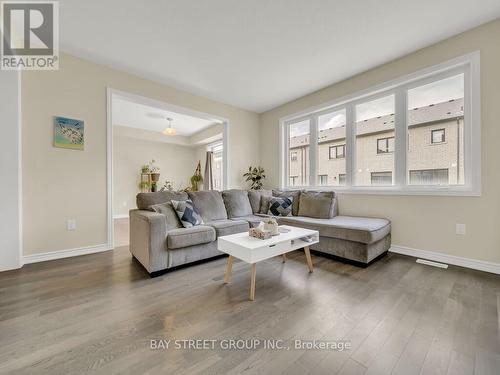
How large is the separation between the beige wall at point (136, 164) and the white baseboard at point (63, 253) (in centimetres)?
401

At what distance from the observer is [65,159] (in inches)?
111

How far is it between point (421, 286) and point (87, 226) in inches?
160

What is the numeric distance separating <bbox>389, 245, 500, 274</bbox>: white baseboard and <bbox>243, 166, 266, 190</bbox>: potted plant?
2.80 m

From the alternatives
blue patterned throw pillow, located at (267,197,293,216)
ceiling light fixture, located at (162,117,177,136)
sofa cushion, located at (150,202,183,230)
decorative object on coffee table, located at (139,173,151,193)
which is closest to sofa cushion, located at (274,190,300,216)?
blue patterned throw pillow, located at (267,197,293,216)

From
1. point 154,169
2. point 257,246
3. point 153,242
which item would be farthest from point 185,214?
point 154,169

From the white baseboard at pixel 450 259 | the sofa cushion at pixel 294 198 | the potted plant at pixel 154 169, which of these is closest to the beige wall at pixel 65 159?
the sofa cushion at pixel 294 198

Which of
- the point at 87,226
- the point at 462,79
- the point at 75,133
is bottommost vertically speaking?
the point at 87,226

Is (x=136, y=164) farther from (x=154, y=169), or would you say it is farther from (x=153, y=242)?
(x=153, y=242)

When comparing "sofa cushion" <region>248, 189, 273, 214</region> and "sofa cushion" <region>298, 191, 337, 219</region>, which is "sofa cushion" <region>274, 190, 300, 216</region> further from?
"sofa cushion" <region>248, 189, 273, 214</region>

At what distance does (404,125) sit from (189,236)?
322cm

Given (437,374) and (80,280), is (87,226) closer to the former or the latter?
(80,280)

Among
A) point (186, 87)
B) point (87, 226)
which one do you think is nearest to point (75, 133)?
point (87, 226)

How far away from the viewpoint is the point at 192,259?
8.20ft

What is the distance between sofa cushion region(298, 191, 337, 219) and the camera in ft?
10.6
